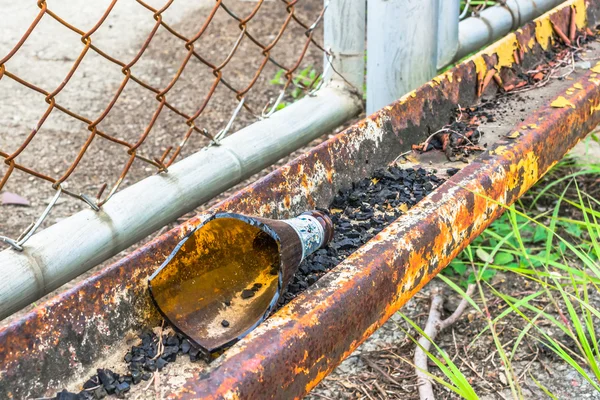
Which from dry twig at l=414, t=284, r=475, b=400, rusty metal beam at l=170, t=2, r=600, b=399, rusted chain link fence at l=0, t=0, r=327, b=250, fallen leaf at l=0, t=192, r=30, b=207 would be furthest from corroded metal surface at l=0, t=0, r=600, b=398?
fallen leaf at l=0, t=192, r=30, b=207

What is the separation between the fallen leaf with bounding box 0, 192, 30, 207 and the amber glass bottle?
155 cm

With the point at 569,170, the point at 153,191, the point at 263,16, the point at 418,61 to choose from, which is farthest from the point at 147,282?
the point at 263,16

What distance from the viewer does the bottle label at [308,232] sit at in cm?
137

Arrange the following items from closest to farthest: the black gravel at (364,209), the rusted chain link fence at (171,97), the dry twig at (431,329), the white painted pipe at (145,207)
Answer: the white painted pipe at (145,207) < the black gravel at (364,209) < the dry twig at (431,329) < the rusted chain link fence at (171,97)

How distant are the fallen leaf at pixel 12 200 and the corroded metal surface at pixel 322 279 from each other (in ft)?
4.95

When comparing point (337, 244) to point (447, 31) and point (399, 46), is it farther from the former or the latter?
point (447, 31)

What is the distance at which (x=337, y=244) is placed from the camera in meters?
1.57

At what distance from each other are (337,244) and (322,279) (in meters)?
0.35

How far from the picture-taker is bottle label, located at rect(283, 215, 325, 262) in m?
1.37

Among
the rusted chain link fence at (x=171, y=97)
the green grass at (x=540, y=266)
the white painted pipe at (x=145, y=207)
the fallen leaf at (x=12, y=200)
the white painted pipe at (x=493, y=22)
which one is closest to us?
the white painted pipe at (x=145, y=207)

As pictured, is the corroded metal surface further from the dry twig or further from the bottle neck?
the dry twig

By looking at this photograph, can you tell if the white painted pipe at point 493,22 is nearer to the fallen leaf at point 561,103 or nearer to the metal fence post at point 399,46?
the metal fence post at point 399,46

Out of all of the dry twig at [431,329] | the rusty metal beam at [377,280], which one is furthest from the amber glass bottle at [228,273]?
the dry twig at [431,329]

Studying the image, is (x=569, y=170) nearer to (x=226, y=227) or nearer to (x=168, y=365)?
(x=226, y=227)
